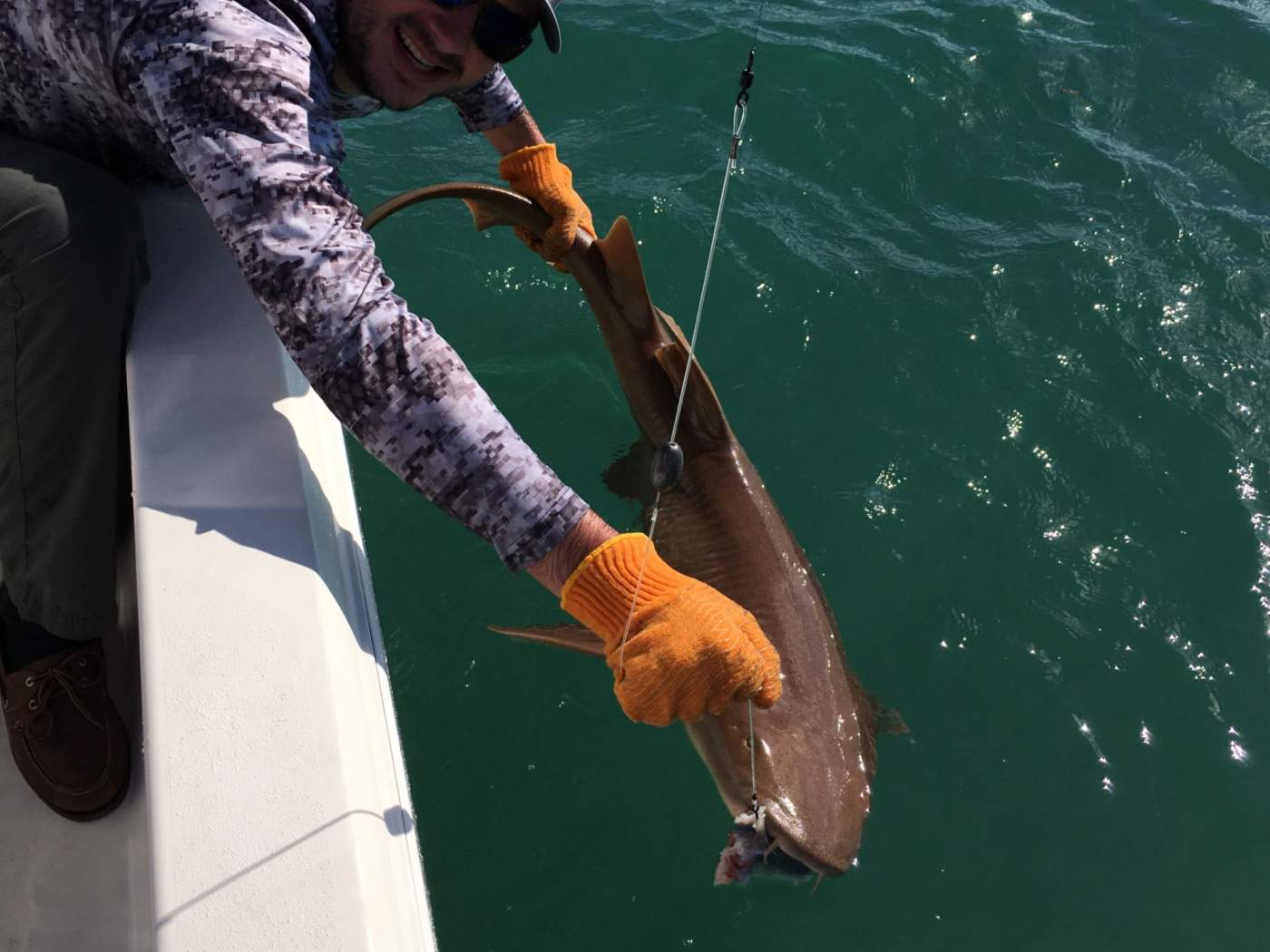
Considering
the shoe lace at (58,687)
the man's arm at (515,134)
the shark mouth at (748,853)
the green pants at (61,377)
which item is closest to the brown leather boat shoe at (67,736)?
the shoe lace at (58,687)

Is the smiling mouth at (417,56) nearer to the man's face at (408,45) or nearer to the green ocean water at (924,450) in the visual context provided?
the man's face at (408,45)

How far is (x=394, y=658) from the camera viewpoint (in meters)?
3.68

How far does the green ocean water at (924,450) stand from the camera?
3.37 metres

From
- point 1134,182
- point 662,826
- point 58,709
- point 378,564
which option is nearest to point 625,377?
point 378,564

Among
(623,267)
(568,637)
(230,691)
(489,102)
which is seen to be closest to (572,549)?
(230,691)

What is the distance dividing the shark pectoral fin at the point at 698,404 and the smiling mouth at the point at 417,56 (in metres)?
1.49

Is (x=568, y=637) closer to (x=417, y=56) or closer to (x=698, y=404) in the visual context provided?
(x=698, y=404)

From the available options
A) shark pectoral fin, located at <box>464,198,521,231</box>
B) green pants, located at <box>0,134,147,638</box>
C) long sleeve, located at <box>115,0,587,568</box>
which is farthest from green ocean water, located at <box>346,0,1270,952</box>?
long sleeve, located at <box>115,0,587,568</box>

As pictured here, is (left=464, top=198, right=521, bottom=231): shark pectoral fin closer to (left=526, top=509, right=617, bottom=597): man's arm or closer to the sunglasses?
the sunglasses

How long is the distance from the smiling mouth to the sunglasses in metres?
0.13

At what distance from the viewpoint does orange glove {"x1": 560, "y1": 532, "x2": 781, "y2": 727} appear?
7.22ft

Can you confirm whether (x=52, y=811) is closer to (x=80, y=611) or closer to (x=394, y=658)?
(x=80, y=611)

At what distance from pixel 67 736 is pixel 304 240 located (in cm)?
143

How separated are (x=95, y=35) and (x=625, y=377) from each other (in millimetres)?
2332
